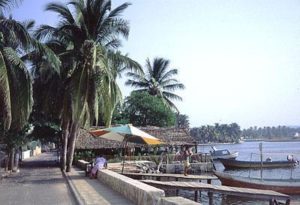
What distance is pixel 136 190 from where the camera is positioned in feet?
35.4

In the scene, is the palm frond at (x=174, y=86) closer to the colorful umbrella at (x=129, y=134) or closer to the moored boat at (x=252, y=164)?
the moored boat at (x=252, y=164)

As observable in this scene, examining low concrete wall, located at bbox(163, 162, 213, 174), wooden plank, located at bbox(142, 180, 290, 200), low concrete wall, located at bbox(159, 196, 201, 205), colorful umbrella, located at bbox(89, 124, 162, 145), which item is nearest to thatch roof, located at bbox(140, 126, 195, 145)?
low concrete wall, located at bbox(163, 162, 213, 174)

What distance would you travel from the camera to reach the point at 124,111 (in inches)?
1937

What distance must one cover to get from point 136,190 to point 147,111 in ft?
119

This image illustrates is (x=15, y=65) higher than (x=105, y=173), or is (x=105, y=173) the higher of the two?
(x=15, y=65)

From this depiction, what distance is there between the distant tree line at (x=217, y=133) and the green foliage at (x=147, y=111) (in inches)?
3753

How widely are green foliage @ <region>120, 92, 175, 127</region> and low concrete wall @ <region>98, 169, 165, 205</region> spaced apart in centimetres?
3022

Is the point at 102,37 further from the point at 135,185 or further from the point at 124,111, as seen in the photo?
the point at 124,111

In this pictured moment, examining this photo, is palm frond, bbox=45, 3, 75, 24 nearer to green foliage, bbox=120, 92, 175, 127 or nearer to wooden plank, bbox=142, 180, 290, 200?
wooden plank, bbox=142, 180, 290, 200

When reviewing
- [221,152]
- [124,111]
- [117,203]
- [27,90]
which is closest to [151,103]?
[124,111]

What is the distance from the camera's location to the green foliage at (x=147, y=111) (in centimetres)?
4606

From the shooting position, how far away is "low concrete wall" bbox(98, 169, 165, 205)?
9117 millimetres

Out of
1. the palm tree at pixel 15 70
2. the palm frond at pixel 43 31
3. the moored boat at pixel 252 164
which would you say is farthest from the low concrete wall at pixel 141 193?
the moored boat at pixel 252 164

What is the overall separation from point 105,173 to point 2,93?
492cm
